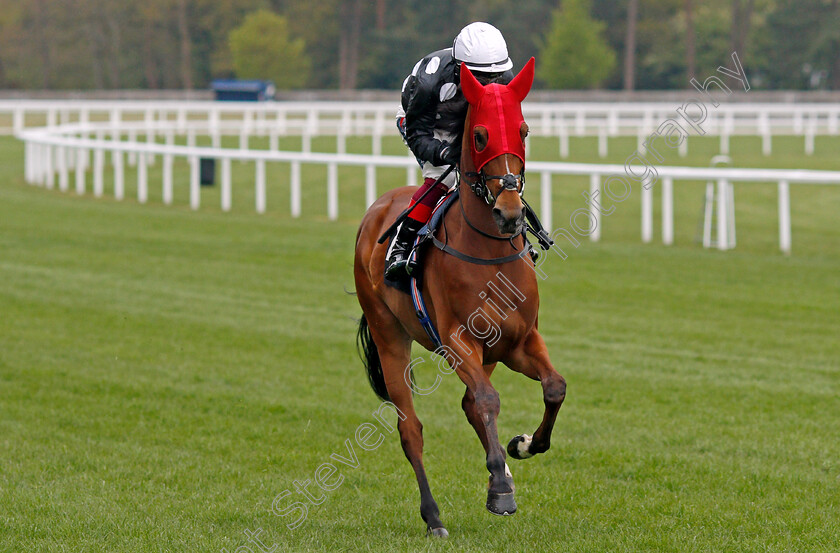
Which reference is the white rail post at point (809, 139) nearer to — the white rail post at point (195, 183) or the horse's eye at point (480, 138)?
the white rail post at point (195, 183)

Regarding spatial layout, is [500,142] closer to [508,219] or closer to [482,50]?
[508,219]

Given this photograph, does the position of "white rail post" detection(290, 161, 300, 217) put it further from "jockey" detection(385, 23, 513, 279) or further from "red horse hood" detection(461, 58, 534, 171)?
"red horse hood" detection(461, 58, 534, 171)

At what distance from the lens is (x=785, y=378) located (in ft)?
23.1

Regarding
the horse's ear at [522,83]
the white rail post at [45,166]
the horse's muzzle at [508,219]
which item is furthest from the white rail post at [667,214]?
the white rail post at [45,166]

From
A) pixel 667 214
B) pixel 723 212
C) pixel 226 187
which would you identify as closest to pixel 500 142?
pixel 723 212

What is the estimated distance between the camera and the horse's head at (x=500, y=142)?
378 cm

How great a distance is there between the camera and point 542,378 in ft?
Result: 13.8

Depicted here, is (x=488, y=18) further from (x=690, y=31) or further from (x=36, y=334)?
(x=36, y=334)

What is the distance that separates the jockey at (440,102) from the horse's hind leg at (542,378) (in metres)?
0.64

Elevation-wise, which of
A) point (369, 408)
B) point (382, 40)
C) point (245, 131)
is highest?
point (382, 40)

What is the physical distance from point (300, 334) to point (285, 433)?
8.51 feet

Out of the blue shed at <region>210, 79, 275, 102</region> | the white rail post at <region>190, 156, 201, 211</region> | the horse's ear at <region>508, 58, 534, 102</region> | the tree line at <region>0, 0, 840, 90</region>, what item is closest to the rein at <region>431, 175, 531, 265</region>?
the horse's ear at <region>508, 58, 534, 102</region>

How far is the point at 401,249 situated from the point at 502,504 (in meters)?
1.25

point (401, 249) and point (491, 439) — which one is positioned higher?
point (401, 249)
